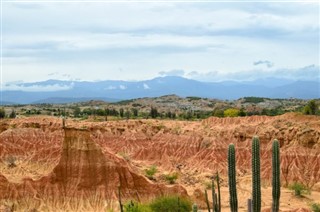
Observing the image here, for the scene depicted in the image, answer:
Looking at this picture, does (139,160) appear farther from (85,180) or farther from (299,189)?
(85,180)

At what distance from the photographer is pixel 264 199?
51.7m

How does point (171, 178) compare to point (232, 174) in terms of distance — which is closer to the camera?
point (232, 174)

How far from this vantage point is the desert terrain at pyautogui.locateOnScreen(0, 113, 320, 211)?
47922mm

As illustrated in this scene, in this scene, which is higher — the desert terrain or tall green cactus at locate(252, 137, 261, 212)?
tall green cactus at locate(252, 137, 261, 212)

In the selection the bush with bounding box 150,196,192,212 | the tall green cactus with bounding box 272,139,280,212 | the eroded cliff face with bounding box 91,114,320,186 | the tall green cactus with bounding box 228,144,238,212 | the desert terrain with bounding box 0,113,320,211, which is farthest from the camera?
the eroded cliff face with bounding box 91,114,320,186

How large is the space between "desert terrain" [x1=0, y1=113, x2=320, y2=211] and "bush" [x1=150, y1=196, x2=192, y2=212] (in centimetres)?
328

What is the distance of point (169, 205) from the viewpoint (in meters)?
42.2

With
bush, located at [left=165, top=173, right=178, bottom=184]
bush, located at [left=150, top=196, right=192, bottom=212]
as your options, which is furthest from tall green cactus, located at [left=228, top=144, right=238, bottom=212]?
bush, located at [left=165, top=173, right=178, bottom=184]

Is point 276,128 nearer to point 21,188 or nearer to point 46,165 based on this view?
point 46,165

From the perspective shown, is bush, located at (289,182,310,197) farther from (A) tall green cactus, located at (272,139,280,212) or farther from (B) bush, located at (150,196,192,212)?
(A) tall green cactus, located at (272,139,280,212)

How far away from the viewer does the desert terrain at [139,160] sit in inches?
1887

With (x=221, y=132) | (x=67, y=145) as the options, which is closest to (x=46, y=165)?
(x=67, y=145)

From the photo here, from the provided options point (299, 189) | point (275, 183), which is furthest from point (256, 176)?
point (299, 189)

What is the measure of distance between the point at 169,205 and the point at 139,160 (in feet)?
122
